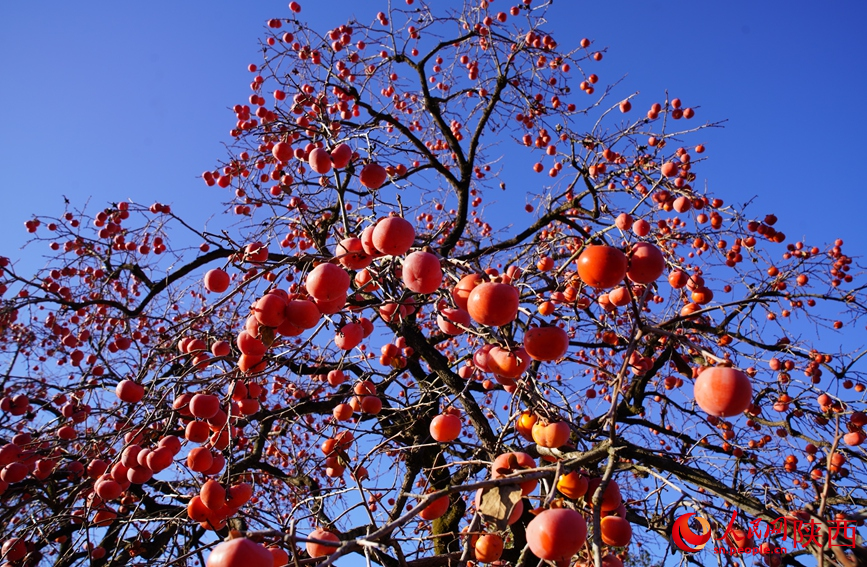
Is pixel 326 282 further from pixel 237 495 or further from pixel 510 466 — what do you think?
pixel 237 495

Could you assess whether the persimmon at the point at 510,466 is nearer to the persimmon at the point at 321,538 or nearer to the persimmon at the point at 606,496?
the persimmon at the point at 606,496

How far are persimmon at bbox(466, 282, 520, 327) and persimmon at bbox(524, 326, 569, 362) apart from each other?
11 centimetres

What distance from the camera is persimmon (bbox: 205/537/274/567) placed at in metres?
0.95

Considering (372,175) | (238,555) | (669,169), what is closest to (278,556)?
(238,555)

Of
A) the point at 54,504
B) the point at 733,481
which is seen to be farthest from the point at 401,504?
the point at 733,481

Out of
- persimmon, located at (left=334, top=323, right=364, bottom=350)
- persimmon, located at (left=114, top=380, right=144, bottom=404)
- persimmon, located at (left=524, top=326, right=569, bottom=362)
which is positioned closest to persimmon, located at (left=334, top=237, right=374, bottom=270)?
persimmon, located at (left=334, top=323, right=364, bottom=350)

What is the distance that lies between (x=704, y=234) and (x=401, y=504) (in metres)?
3.15

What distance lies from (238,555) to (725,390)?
108 centimetres

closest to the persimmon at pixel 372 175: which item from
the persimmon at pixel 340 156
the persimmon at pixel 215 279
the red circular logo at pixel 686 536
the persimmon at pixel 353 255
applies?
the persimmon at pixel 340 156

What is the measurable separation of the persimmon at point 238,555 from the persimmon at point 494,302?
70cm

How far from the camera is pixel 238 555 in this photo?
954 millimetres

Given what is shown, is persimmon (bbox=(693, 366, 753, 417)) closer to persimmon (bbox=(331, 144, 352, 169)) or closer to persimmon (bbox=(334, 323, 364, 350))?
persimmon (bbox=(334, 323, 364, 350))

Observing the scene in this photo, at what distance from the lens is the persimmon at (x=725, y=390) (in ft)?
3.53

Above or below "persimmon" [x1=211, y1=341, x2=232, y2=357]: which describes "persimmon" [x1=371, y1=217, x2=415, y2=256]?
below
